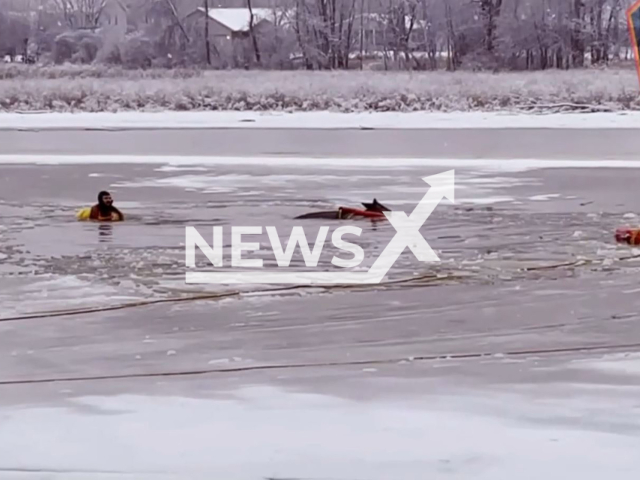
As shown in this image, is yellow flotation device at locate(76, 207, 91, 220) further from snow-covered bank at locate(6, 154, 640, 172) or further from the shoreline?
the shoreline

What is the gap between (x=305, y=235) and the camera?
32.1 ft

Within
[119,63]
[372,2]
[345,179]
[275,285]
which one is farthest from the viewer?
[372,2]

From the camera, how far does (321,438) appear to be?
15.0 feet

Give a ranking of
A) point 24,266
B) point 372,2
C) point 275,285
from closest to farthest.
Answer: point 275,285 → point 24,266 → point 372,2

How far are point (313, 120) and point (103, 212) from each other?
14767 mm

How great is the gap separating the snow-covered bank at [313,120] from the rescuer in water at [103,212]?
43.3 ft

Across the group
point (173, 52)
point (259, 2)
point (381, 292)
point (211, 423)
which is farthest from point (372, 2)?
point (211, 423)

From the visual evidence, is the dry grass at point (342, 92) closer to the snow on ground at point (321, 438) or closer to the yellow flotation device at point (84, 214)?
the yellow flotation device at point (84, 214)

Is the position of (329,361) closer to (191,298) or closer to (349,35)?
(191,298)

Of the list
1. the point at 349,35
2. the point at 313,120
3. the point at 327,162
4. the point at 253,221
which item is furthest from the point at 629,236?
the point at 349,35

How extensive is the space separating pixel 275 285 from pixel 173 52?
1170 inches

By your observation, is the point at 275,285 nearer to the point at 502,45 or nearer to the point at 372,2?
the point at 502,45

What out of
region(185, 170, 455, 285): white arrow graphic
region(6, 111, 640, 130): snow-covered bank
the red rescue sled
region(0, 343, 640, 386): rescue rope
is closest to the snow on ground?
region(0, 343, 640, 386): rescue rope

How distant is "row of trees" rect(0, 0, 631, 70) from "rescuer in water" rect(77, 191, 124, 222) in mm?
22476
